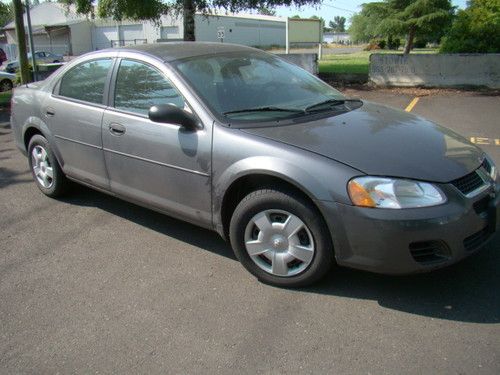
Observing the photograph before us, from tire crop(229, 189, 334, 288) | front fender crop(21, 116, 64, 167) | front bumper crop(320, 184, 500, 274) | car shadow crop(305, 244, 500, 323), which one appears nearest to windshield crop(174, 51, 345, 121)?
tire crop(229, 189, 334, 288)

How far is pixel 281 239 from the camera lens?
3277mm

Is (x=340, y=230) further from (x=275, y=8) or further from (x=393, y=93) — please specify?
(x=275, y=8)

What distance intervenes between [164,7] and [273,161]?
13574 millimetres

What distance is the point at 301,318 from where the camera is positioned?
9.95ft

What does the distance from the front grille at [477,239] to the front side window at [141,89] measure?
217cm

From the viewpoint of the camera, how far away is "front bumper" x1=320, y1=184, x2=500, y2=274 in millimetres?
2844

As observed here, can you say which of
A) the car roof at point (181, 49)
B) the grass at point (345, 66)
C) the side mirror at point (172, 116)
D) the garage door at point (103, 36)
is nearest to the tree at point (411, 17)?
the grass at point (345, 66)

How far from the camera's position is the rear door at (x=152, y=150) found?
3.57 m

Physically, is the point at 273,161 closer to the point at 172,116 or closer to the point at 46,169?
the point at 172,116

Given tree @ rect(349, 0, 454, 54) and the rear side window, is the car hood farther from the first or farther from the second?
tree @ rect(349, 0, 454, 54)

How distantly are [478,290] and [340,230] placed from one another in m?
1.07

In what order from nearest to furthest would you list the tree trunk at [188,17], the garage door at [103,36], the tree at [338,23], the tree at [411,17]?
the tree trunk at [188,17] < the tree at [411,17] < the garage door at [103,36] < the tree at [338,23]

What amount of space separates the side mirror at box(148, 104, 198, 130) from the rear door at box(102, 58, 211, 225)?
0.08 metres

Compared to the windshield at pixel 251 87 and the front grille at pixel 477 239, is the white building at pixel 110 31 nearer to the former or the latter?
the windshield at pixel 251 87
